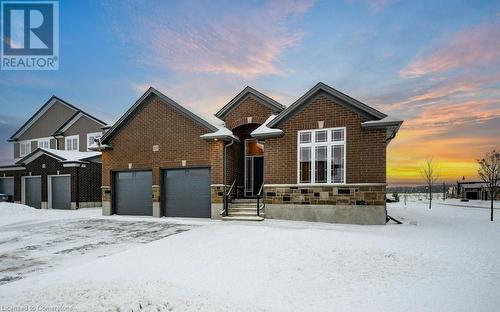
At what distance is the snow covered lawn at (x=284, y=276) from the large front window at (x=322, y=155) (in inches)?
145

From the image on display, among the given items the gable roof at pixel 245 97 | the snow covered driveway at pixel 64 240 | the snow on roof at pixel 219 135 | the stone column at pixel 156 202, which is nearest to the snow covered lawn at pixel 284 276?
the snow covered driveway at pixel 64 240

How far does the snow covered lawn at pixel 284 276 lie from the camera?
4926mm

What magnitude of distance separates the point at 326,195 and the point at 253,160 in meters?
5.87

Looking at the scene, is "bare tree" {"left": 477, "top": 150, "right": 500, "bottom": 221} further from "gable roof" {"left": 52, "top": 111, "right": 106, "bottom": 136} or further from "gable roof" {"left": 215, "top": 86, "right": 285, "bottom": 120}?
"gable roof" {"left": 52, "top": 111, "right": 106, "bottom": 136}

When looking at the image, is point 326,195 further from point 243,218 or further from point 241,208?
point 241,208

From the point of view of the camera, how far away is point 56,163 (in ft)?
74.1

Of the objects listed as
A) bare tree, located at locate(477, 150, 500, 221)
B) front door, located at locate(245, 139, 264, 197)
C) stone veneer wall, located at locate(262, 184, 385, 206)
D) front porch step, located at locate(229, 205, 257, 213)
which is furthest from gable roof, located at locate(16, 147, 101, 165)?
bare tree, located at locate(477, 150, 500, 221)

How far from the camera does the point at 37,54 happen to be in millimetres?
15609

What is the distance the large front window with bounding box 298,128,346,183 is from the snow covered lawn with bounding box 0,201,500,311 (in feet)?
12.1

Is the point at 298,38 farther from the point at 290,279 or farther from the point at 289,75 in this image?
the point at 290,279

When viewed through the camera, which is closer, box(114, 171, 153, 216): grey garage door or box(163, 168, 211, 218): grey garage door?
box(163, 168, 211, 218): grey garage door

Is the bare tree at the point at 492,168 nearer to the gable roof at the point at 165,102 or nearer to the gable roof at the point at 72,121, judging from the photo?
the gable roof at the point at 165,102

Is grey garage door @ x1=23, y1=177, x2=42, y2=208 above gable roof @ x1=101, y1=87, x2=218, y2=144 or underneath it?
underneath

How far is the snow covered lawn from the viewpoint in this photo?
4.93 m
